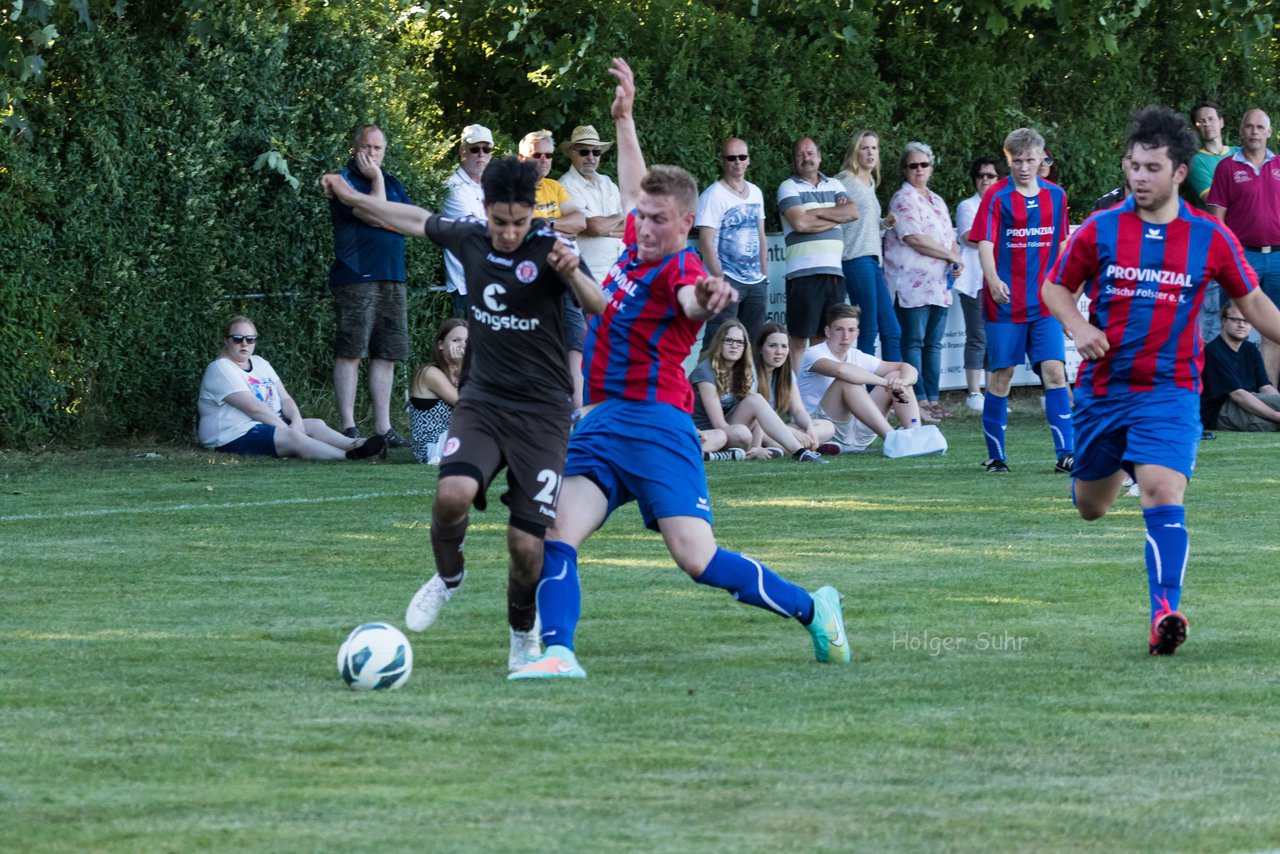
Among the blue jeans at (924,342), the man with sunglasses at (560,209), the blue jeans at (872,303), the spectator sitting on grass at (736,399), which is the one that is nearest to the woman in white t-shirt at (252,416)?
the man with sunglasses at (560,209)

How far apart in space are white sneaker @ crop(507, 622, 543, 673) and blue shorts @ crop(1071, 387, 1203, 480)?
92.1 inches

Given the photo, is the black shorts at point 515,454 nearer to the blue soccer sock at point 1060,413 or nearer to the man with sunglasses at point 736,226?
the blue soccer sock at point 1060,413

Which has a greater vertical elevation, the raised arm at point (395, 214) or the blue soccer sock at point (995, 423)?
the raised arm at point (395, 214)

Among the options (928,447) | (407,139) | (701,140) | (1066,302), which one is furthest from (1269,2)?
(1066,302)

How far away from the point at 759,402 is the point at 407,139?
13.4 ft

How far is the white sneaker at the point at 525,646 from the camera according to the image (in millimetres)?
6834

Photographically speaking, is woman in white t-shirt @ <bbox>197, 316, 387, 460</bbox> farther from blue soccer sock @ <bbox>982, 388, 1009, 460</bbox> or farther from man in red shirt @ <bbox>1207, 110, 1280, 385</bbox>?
man in red shirt @ <bbox>1207, 110, 1280, 385</bbox>

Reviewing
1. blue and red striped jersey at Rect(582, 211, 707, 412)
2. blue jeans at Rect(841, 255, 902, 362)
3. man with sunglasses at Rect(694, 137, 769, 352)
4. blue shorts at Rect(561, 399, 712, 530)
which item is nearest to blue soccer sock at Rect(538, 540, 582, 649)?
blue shorts at Rect(561, 399, 712, 530)

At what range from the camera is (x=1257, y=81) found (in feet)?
75.3

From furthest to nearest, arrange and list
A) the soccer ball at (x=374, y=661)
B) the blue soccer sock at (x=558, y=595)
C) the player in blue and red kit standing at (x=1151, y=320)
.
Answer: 1. the player in blue and red kit standing at (x=1151, y=320)
2. the blue soccer sock at (x=558, y=595)
3. the soccer ball at (x=374, y=661)

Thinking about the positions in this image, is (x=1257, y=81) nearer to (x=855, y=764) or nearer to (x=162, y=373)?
→ (x=162, y=373)

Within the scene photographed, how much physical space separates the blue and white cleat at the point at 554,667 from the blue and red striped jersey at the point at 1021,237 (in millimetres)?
7556

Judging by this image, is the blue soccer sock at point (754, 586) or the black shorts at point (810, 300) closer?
the blue soccer sock at point (754, 586)
